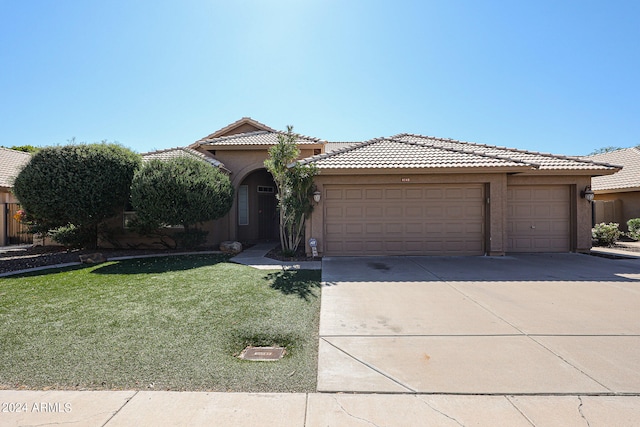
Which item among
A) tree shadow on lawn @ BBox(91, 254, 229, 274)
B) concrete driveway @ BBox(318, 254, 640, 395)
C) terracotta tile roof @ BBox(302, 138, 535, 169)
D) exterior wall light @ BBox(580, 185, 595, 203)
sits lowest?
concrete driveway @ BBox(318, 254, 640, 395)

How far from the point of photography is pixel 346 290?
656cm

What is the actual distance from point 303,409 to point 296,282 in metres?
4.37

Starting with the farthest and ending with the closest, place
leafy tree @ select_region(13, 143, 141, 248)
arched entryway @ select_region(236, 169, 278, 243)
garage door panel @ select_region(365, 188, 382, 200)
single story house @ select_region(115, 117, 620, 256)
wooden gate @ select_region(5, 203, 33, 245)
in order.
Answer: wooden gate @ select_region(5, 203, 33, 245)
arched entryway @ select_region(236, 169, 278, 243)
garage door panel @ select_region(365, 188, 382, 200)
single story house @ select_region(115, 117, 620, 256)
leafy tree @ select_region(13, 143, 141, 248)

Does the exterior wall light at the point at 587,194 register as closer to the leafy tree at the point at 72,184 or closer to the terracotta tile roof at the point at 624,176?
the terracotta tile roof at the point at 624,176

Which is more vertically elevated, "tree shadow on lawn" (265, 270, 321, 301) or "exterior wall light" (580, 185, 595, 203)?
"exterior wall light" (580, 185, 595, 203)

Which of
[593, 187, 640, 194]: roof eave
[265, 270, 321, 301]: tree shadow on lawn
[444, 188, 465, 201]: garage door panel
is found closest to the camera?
[265, 270, 321, 301]: tree shadow on lawn

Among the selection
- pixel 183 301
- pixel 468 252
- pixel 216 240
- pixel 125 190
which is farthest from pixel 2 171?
pixel 468 252

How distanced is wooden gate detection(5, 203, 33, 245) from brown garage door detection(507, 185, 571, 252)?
2195cm

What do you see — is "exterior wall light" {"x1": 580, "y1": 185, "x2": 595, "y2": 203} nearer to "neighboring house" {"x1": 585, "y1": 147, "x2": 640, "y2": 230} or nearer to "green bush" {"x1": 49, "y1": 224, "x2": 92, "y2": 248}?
"neighboring house" {"x1": 585, "y1": 147, "x2": 640, "y2": 230}

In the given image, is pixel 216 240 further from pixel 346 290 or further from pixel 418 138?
pixel 418 138

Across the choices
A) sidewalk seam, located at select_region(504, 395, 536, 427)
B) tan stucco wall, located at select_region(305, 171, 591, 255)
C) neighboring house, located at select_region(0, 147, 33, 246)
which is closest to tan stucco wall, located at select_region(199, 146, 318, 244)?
tan stucco wall, located at select_region(305, 171, 591, 255)

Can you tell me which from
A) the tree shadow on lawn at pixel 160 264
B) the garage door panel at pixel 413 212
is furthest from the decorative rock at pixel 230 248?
the garage door panel at pixel 413 212

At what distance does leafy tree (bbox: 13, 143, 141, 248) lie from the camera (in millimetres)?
10242

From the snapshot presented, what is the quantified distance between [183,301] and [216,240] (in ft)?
26.1
